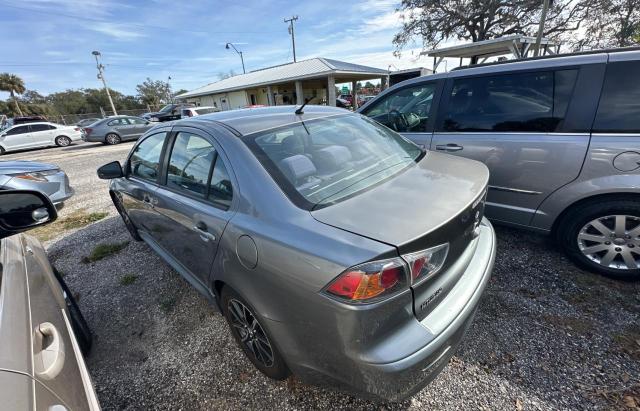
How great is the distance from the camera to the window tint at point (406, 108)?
3.36 metres

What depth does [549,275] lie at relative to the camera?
259 cm

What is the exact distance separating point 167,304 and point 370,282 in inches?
91.3

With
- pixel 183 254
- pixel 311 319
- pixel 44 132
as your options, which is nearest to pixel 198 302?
pixel 183 254

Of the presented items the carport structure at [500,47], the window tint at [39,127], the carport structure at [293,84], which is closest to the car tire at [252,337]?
Answer: the carport structure at [500,47]

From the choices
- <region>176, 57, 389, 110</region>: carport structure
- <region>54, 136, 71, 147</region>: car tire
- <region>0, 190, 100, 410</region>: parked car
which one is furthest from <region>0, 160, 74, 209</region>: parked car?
<region>54, 136, 71, 147</region>: car tire

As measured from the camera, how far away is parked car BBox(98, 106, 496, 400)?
4.03 ft

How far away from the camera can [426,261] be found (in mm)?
1297

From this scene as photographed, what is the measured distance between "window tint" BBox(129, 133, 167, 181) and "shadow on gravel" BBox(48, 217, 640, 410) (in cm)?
115

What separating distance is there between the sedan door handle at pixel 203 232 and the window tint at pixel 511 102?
265cm

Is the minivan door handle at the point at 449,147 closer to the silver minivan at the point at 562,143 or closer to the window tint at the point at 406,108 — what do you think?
the silver minivan at the point at 562,143

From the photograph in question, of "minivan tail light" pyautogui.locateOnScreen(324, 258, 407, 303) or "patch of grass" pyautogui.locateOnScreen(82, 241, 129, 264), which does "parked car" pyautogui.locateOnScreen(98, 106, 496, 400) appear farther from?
"patch of grass" pyautogui.locateOnScreen(82, 241, 129, 264)

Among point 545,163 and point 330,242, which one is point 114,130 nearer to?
point 330,242

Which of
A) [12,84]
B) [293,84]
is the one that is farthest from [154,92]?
[293,84]

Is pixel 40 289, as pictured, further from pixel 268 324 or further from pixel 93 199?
pixel 93 199
